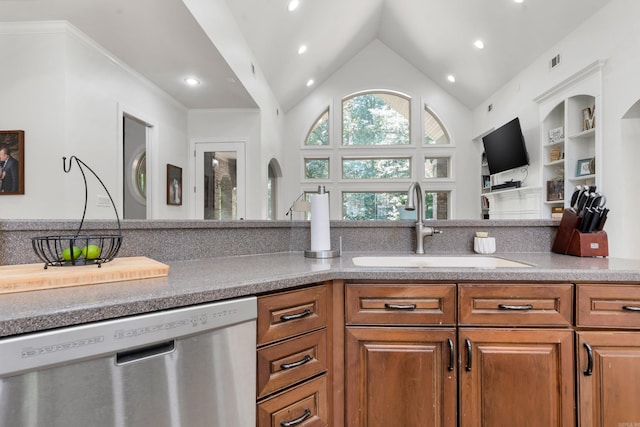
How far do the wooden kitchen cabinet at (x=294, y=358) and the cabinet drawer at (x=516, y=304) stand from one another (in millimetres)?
475

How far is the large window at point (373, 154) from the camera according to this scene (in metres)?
5.81

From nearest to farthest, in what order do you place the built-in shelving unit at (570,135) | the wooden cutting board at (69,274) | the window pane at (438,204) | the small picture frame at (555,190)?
the wooden cutting board at (69,274) → the built-in shelving unit at (570,135) → the small picture frame at (555,190) → the window pane at (438,204)

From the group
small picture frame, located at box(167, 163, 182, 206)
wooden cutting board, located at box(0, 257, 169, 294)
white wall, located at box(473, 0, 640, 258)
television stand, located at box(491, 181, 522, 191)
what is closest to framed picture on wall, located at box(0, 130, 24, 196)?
small picture frame, located at box(167, 163, 182, 206)

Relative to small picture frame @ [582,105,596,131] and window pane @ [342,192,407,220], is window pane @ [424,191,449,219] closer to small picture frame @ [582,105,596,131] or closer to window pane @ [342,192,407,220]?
window pane @ [342,192,407,220]

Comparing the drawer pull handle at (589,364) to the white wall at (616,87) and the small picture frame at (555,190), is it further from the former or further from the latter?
the small picture frame at (555,190)

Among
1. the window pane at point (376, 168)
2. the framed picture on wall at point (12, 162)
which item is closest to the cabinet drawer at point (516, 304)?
the framed picture on wall at point (12, 162)

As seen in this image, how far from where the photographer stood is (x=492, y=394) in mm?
1030

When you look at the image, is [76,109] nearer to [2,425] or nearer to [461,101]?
[2,425]

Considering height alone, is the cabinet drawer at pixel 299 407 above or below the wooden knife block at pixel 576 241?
below

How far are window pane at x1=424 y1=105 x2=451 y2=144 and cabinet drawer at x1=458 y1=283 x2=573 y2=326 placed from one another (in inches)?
205

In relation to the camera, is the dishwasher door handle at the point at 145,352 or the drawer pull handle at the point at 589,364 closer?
the dishwasher door handle at the point at 145,352

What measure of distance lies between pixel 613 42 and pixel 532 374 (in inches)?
125

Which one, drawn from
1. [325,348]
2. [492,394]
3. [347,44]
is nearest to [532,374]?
[492,394]

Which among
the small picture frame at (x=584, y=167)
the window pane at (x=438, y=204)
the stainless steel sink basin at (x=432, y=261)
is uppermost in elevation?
the small picture frame at (x=584, y=167)
